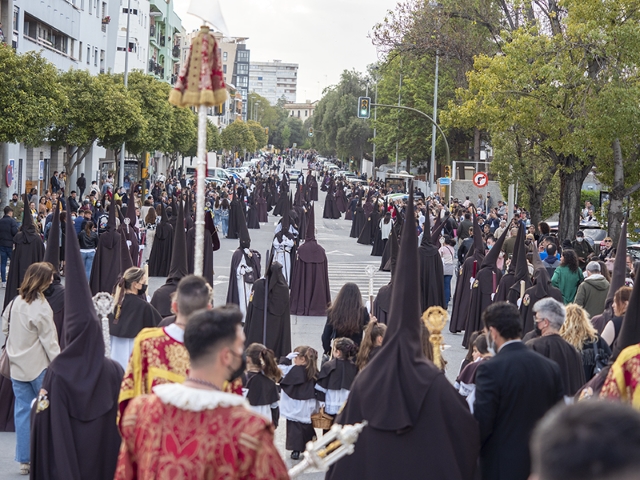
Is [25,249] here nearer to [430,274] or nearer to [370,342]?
→ [430,274]

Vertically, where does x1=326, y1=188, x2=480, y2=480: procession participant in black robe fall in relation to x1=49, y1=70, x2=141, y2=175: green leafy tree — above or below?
below

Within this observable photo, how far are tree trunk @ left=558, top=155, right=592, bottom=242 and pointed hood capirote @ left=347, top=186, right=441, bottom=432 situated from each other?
888 inches

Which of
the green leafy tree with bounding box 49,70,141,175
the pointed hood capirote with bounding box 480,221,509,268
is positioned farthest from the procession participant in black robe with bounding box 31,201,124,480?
the green leafy tree with bounding box 49,70,141,175

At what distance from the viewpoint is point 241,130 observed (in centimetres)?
11050

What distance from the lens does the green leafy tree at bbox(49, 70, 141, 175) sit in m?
38.9

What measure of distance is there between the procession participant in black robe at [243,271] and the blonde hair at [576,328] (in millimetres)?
7713

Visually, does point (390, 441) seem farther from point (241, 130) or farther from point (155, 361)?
point (241, 130)

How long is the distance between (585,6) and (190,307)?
20.2 m

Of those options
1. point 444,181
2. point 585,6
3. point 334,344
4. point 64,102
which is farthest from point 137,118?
point 334,344

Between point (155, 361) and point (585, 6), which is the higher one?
point (585, 6)

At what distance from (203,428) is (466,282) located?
13.2 m

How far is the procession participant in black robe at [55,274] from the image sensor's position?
27.5 ft

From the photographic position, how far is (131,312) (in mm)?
9539

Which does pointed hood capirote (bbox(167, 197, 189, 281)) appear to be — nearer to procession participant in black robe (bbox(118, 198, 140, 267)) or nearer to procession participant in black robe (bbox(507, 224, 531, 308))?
procession participant in black robe (bbox(507, 224, 531, 308))
